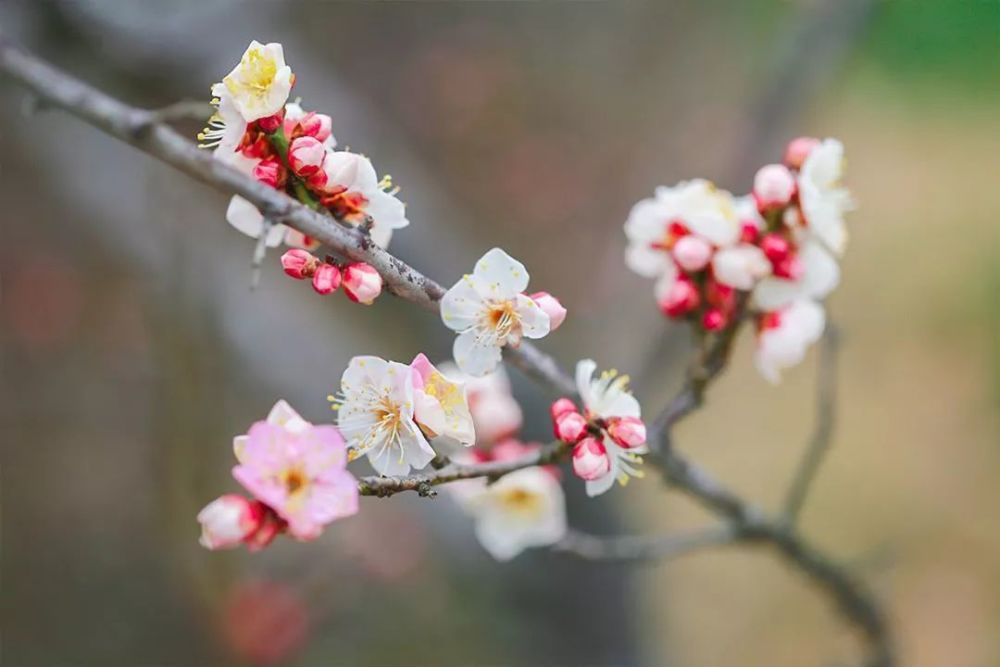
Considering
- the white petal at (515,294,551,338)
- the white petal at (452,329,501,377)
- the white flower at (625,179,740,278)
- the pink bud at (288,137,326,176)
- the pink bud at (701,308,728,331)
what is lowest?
the white petal at (452,329,501,377)

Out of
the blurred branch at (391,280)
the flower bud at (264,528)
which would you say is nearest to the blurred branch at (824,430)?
the blurred branch at (391,280)

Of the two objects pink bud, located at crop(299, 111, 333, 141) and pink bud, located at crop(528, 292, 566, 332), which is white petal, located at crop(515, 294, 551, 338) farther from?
pink bud, located at crop(299, 111, 333, 141)

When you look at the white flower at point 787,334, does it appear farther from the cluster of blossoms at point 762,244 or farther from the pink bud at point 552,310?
the pink bud at point 552,310

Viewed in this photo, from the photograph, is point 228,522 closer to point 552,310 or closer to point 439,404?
point 439,404

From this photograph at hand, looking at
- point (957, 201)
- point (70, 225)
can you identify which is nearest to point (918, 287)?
point (957, 201)

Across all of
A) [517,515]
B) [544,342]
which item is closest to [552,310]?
[517,515]

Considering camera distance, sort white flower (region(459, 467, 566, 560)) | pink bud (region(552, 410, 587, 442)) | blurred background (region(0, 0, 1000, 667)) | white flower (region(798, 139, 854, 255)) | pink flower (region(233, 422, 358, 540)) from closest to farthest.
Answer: pink flower (region(233, 422, 358, 540)) → pink bud (region(552, 410, 587, 442)) → white flower (region(798, 139, 854, 255)) → white flower (region(459, 467, 566, 560)) → blurred background (region(0, 0, 1000, 667))

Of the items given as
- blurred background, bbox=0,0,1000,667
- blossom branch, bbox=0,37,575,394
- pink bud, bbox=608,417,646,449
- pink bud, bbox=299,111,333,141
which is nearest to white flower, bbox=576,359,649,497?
pink bud, bbox=608,417,646,449
